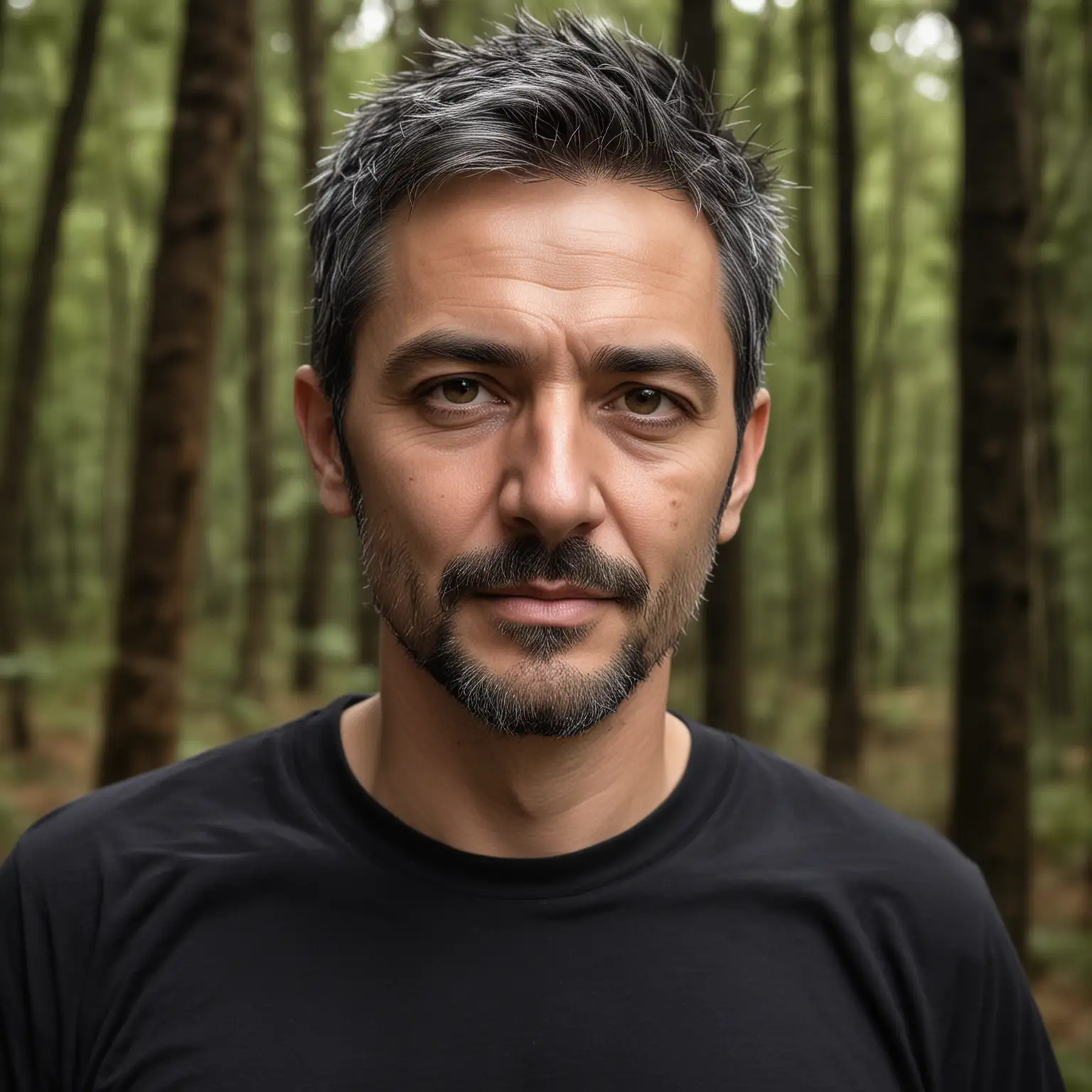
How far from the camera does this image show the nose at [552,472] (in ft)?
6.61

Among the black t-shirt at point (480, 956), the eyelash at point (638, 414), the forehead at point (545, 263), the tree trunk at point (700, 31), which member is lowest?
the black t-shirt at point (480, 956)

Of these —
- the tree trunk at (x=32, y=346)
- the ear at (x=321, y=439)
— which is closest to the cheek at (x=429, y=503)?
the ear at (x=321, y=439)

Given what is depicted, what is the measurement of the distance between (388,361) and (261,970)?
3.46 ft

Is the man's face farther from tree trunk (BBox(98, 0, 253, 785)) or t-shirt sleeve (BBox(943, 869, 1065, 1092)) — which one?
tree trunk (BBox(98, 0, 253, 785))

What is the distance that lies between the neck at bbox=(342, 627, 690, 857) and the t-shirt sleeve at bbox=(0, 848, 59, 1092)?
2.02 ft

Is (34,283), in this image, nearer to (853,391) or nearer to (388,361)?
(853,391)

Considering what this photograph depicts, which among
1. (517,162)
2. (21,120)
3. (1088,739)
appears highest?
(21,120)

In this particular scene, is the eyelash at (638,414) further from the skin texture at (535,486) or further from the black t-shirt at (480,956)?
the black t-shirt at (480,956)

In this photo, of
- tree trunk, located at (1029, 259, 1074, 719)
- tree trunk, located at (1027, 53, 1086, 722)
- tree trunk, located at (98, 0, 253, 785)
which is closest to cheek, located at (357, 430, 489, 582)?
tree trunk, located at (98, 0, 253, 785)

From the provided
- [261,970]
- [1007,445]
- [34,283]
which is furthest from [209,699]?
[261,970]

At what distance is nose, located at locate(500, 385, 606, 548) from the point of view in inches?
79.4

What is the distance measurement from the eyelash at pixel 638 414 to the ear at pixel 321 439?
327mm

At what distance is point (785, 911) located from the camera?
2229 millimetres

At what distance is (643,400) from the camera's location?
2189mm
